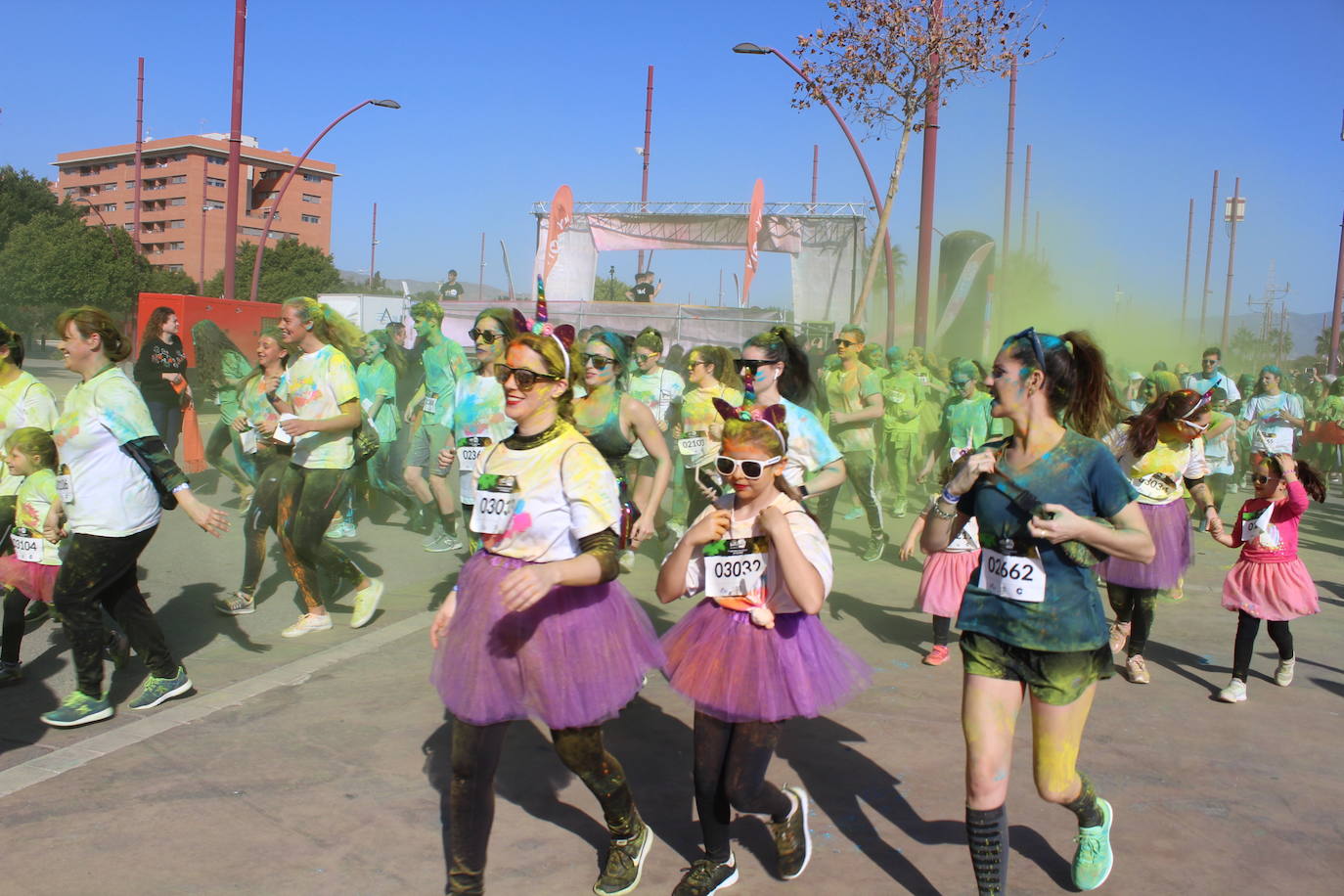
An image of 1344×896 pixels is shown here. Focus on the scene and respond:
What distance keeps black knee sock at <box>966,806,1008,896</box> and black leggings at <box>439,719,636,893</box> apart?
1175 millimetres

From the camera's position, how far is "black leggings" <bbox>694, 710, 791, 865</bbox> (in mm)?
3541

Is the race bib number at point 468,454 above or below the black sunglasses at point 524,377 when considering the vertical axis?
below

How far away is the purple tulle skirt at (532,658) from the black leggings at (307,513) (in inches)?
137

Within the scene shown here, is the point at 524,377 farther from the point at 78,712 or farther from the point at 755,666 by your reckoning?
the point at 78,712

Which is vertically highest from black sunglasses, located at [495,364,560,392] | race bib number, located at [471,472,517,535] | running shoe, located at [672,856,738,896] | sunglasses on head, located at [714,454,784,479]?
black sunglasses, located at [495,364,560,392]

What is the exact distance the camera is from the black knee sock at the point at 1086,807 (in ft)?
12.0

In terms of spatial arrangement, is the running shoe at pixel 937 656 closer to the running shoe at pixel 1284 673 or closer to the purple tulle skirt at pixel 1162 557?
the purple tulle skirt at pixel 1162 557

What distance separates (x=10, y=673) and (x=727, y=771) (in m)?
4.16

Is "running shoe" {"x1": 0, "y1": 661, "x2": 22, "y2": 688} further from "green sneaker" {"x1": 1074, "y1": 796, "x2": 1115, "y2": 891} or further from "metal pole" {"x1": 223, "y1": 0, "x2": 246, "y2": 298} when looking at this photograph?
"metal pole" {"x1": 223, "y1": 0, "x2": 246, "y2": 298}

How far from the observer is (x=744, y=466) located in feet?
11.6

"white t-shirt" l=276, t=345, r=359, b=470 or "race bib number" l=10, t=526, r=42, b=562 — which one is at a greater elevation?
"white t-shirt" l=276, t=345, r=359, b=470

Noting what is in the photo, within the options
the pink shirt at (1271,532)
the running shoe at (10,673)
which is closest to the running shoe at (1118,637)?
the pink shirt at (1271,532)

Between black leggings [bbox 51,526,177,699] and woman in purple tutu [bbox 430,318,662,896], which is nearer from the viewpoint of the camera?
woman in purple tutu [bbox 430,318,662,896]

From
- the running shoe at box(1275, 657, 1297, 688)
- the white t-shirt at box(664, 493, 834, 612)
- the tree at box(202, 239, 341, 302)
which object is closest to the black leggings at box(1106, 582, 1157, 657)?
the running shoe at box(1275, 657, 1297, 688)
